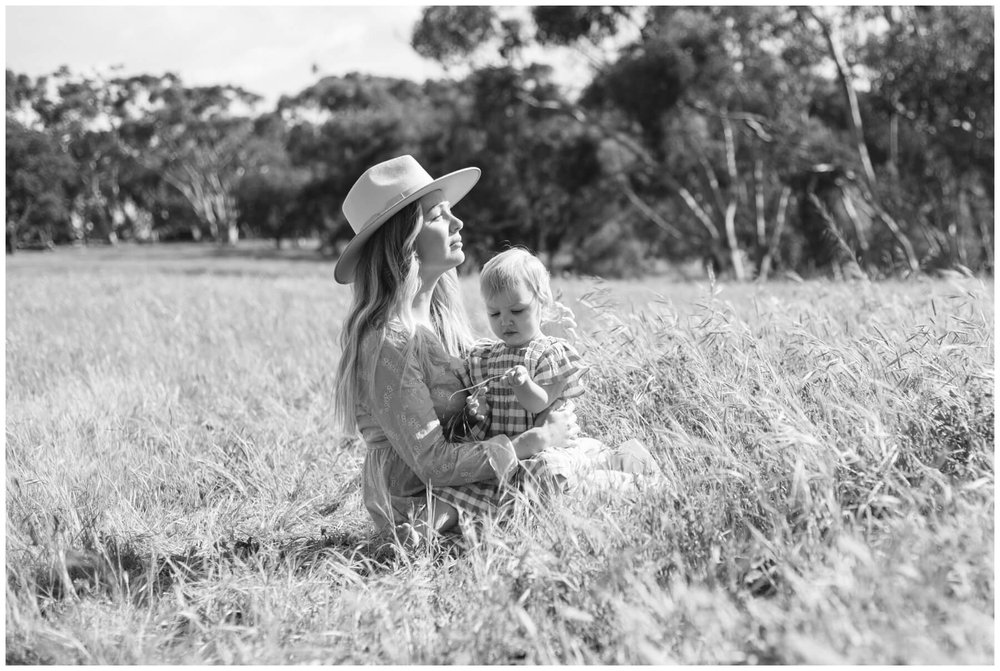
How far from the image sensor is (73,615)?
278 cm

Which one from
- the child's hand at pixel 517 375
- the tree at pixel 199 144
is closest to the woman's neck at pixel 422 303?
the child's hand at pixel 517 375

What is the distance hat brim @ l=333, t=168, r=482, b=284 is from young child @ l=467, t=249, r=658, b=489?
0.36 metres

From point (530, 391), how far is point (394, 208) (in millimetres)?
862

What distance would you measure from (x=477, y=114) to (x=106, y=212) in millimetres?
31916

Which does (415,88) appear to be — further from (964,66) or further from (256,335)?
(256,335)

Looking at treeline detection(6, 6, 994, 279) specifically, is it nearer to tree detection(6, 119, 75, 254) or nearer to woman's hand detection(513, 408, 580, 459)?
tree detection(6, 119, 75, 254)

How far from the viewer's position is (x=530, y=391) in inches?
119

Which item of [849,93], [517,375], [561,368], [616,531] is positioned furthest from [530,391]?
[849,93]

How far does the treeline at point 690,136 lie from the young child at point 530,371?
1221 cm

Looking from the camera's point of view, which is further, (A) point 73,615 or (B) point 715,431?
(B) point 715,431

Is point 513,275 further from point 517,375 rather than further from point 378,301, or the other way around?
point 378,301

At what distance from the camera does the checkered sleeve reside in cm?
313

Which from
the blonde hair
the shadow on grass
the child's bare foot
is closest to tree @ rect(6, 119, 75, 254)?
the shadow on grass

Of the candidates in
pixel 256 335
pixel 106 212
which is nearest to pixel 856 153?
pixel 256 335
